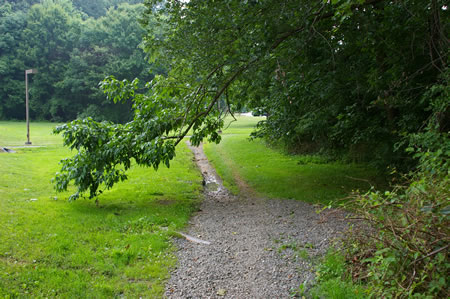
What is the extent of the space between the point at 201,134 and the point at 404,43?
20.7 ft

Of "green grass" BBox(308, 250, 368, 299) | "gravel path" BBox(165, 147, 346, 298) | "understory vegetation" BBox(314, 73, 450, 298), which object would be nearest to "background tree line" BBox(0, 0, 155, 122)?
"gravel path" BBox(165, 147, 346, 298)

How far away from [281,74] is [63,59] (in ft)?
184

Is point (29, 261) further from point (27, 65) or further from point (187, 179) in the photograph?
point (27, 65)

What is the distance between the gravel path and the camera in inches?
208

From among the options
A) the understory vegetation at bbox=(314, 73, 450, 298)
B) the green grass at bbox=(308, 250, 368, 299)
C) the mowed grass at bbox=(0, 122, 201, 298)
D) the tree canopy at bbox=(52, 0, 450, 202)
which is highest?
the tree canopy at bbox=(52, 0, 450, 202)

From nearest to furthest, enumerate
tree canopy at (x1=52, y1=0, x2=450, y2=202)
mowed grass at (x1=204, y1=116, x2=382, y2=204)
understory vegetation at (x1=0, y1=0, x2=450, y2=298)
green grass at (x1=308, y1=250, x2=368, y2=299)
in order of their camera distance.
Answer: understory vegetation at (x1=0, y1=0, x2=450, y2=298)
green grass at (x1=308, y1=250, x2=368, y2=299)
tree canopy at (x1=52, y1=0, x2=450, y2=202)
mowed grass at (x1=204, y1=116, x2=382, y2=204)

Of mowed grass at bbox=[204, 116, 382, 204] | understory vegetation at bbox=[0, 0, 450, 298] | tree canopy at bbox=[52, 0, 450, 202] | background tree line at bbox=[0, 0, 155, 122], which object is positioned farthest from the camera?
background tree line at bbox=[0, 0, 155, 122]

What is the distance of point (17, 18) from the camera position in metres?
54.2

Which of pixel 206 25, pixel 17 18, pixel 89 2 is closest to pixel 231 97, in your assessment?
pixel 206 25

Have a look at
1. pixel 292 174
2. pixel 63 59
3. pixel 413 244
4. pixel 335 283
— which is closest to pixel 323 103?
pixel 292 174

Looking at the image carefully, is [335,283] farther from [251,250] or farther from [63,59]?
[63,59]

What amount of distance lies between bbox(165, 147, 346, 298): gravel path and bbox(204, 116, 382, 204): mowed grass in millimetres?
1422

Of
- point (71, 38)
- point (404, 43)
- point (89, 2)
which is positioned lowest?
point (404, 43)

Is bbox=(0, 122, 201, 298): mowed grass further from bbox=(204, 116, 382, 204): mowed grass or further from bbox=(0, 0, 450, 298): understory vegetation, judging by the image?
bbox=(204, 116, 382, 204): mowed grass
